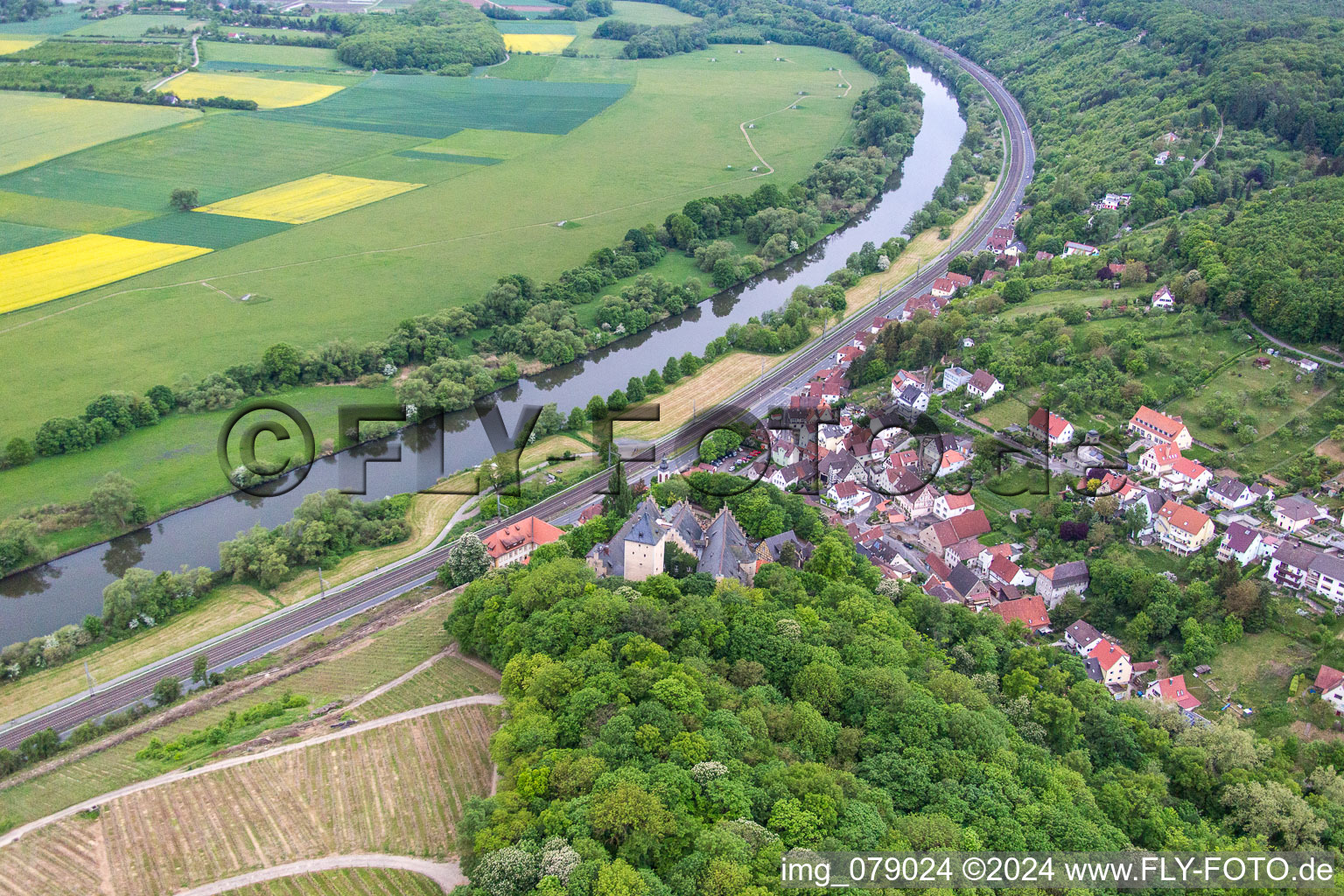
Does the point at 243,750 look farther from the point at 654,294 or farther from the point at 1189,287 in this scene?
the point at 1189,287

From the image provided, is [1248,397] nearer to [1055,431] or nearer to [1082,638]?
[1055,431]

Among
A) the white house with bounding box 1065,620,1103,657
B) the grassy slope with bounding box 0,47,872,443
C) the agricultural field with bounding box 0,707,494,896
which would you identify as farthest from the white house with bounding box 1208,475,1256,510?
the grassy slope with bounding box 0,47,872,443

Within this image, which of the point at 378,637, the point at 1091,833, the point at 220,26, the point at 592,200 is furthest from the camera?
the point at 220,26

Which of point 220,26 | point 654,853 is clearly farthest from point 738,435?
point 220,26

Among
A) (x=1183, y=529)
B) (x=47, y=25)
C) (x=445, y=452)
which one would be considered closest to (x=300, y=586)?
(x=445, y=452)

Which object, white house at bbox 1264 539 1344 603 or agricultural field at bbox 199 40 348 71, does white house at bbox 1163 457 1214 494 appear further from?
agricultural field at bbox 199 40 348 71

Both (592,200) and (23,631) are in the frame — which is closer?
(23,631)

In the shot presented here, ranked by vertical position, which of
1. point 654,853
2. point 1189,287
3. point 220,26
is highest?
point 220,26
